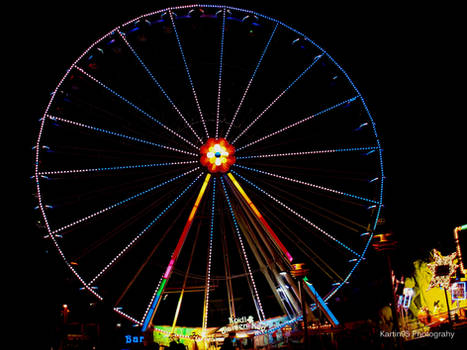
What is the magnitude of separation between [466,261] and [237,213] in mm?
8824

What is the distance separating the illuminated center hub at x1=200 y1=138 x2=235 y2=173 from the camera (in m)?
15.1

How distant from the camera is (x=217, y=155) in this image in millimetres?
15125

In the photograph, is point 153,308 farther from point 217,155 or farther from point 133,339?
point 217,155

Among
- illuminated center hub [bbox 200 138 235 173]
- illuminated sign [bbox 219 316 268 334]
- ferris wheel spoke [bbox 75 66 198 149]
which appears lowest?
illuminated sign [bbox 219 316 268 334]

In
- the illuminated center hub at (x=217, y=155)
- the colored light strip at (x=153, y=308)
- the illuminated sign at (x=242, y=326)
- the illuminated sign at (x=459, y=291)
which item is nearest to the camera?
the colored light strip at (x=153, y=308)

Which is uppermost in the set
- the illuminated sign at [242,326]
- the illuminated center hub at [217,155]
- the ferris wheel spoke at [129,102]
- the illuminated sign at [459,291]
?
the ferris wheel spoke at [129,102]

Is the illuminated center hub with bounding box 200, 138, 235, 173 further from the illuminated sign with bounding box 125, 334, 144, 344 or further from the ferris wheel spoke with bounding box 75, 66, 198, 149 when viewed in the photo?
the illuminated sign with bounding box 125, 334, 144, 344

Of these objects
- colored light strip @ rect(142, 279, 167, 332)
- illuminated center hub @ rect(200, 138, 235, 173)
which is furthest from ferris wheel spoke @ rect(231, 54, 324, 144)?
colored light strip @ rect(142, 279, 167, 332)

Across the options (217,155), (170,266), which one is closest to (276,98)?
(217,155)

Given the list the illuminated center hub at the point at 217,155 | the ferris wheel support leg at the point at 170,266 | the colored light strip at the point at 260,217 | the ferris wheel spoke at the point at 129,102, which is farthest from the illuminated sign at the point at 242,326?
the ferris wheel spoke at the point at 129,102

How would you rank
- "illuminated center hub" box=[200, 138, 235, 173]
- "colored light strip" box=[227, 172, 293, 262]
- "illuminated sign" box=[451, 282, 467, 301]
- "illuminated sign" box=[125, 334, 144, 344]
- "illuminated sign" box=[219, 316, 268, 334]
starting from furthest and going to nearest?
"illuminated sign" box=[451, 282, 467, 301] → "illuminated sign" box=[219, 316, 268, 334] → "illuminated center hub" box=[200, 138, 235, 173] → "colored light strip" box=[227, 172, 293, 262] → "illuminated sign" box=[125, 334, 144, 344]

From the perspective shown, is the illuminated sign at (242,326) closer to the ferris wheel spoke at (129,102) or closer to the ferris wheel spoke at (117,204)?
the ferris wheel spoke at (117,204)

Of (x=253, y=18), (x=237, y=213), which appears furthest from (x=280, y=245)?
(x=253, y=18)

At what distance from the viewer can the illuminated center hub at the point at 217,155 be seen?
49.6 feet
